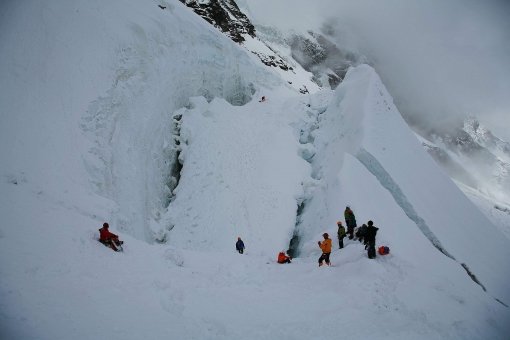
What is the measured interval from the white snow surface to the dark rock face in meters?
28.1

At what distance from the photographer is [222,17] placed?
5534cm

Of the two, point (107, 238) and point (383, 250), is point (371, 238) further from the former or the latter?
point (107, 238)

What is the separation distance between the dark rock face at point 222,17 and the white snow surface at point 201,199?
2814 centimetres

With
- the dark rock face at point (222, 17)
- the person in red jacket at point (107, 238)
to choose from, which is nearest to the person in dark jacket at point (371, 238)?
the person in red jacket at point (107, 238)

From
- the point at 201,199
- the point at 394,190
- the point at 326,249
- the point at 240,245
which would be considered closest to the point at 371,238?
the point at 326,249

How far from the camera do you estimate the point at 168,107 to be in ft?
71.6

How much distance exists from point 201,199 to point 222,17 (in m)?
44.8

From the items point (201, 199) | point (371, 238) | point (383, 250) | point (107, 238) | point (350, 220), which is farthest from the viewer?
point (201, 199)

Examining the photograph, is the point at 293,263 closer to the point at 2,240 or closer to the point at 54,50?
the point at 2,240

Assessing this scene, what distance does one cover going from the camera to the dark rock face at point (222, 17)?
52.3 m

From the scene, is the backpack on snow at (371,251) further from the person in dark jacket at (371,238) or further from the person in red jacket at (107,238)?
the person in red jacket at (107,238)

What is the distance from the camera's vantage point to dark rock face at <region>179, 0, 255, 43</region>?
52344 mm

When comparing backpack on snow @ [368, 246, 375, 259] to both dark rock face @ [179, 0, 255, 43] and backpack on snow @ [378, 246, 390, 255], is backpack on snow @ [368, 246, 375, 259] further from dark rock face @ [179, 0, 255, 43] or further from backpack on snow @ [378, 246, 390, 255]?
dark rock face @ [179, 0, 255, 43]

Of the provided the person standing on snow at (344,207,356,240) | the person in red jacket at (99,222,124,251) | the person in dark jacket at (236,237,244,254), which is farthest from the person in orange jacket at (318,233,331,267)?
the person in red jacket at (99,222,124,251)
